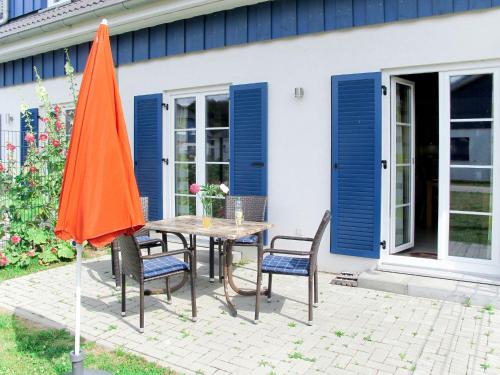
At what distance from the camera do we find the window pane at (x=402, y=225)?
5.66 metres

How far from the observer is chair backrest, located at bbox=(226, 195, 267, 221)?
19.0ft

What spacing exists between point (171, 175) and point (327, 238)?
2849 mm

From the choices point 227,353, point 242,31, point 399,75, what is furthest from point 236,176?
point 227,353

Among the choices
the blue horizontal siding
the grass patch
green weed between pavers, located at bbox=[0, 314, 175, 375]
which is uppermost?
the blue horizontal siding

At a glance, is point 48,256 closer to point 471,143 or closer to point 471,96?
point 471,143

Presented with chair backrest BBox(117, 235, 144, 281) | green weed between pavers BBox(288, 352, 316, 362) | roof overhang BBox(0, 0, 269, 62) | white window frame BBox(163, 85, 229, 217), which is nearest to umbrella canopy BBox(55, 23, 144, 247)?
chair backrest BBox(117, 235, 144, 281)

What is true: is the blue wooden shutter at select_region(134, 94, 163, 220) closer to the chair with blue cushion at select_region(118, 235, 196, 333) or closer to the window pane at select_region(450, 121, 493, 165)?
the chair with blue cushion at select_region(118, 235, 196, 333)

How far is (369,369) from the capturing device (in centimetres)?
317

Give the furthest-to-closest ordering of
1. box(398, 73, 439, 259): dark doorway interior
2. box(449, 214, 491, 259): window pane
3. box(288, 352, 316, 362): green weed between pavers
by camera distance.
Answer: box(398, 73, 439, 259): dark doorway interior, box(449, 214, 491, 259): window pane, box(288, 352, 316, 362): green weed between pavers

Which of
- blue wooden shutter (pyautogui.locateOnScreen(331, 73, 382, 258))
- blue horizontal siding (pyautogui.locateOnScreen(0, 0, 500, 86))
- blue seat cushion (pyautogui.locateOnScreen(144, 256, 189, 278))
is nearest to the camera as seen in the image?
blue seat cushion (pyautogui.locateOnScreen(144, 256, 189, 278))

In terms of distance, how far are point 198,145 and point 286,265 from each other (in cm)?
327

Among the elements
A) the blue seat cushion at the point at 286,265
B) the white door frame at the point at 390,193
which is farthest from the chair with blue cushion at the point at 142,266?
the white door frame at the point at 390,193

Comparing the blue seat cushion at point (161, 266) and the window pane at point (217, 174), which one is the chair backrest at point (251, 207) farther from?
the blue seat cushion at point (161, 266)

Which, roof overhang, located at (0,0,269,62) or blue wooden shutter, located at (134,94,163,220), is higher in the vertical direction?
roof overhang, located at (0,0,269,62)
